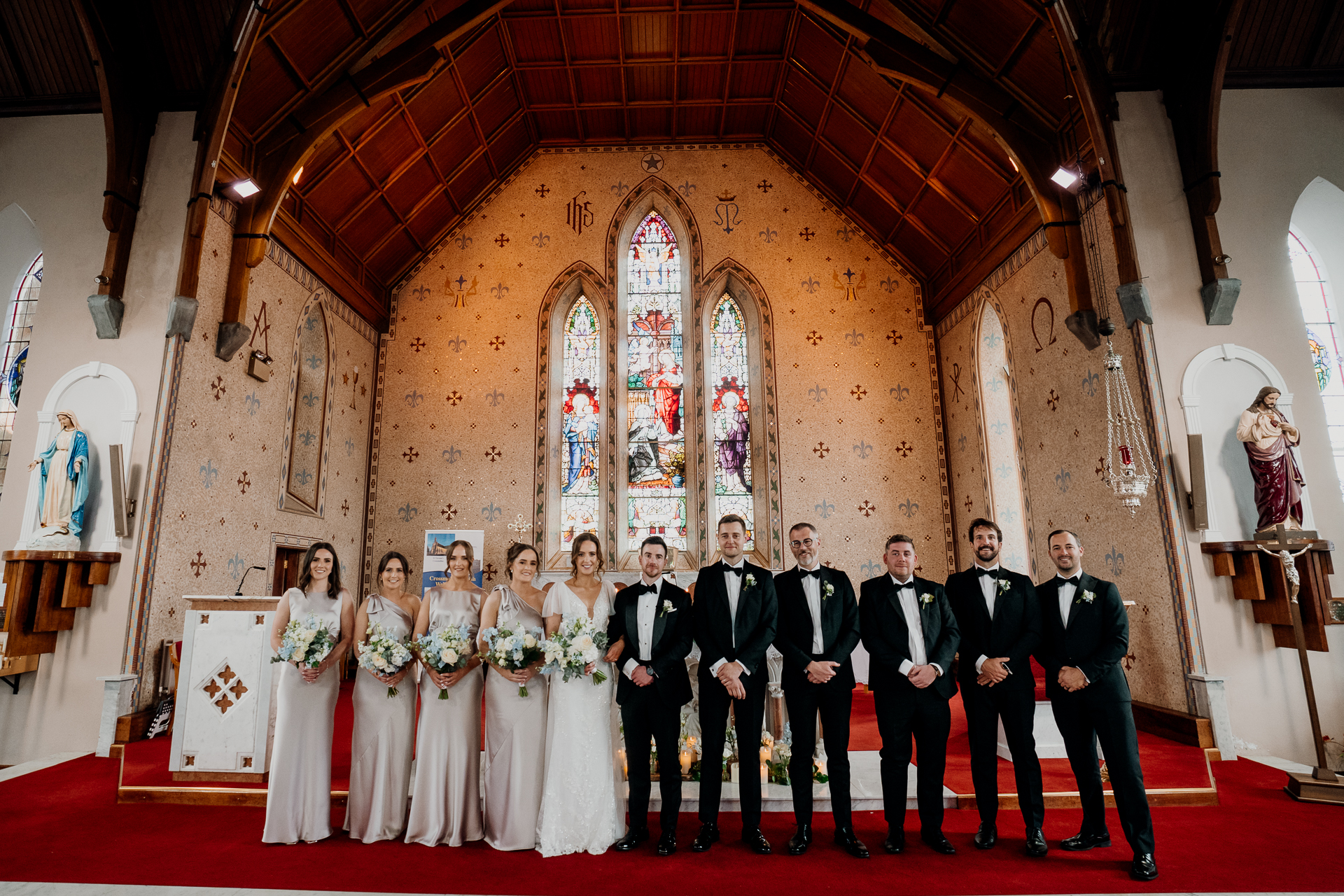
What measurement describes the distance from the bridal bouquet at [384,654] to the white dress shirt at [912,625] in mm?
2341

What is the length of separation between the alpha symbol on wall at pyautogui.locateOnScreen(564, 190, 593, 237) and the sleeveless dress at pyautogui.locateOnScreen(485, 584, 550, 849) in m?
7.29

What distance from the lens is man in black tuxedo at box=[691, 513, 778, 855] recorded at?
333 centimetres

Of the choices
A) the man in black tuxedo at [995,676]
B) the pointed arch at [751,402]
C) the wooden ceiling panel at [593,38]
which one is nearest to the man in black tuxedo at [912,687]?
the man in black tuxedo at [995,676]

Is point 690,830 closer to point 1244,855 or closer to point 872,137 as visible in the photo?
point 1244,855

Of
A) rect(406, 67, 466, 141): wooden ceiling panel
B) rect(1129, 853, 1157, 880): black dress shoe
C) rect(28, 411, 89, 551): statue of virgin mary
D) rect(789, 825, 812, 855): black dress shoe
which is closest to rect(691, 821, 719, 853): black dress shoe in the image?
rect(789, 825, 812, 855): black dress shoe

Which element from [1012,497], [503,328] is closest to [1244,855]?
[1012,497]

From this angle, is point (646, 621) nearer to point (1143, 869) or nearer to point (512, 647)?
point (512, 647)

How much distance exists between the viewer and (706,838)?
330 cm

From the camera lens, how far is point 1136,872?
9.62 ft

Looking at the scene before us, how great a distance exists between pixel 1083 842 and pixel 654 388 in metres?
7.06

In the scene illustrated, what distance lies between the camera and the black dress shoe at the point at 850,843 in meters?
3.19

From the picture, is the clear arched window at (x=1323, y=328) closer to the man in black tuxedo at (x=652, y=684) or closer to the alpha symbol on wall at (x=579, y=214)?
the man in black tuxedo at (x=652, y=684)

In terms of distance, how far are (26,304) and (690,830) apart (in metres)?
8.17

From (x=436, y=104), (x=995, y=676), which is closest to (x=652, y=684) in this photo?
(x=995, y=676)
